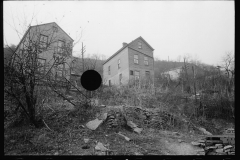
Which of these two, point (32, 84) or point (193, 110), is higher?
point (32, 84)

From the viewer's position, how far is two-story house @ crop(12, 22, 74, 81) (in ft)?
15.8

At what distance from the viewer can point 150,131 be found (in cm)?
657

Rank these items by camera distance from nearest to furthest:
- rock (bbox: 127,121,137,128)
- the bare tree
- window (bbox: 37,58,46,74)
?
the bare tree < window (bbox: 37,58,46,74) < rock (bbox: 127,121,137,128)

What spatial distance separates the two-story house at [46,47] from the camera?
15.8ft

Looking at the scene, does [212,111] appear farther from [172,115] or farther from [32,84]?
[32,84]

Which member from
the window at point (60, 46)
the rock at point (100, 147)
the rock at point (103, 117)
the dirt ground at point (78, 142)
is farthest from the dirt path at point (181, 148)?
the window at point (60, 46)

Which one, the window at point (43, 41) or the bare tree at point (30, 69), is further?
the window at point (43, 41)

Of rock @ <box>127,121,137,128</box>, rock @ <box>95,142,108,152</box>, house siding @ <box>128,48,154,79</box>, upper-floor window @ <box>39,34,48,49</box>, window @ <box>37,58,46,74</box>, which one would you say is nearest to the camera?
rock @ <box>95,142,108,152</box>

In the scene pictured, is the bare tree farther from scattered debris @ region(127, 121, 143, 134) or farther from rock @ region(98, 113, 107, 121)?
scattered debris @ region(127, 121, 143, 134)

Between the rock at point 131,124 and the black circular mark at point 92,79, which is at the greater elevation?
the black circular mark at point 92,79

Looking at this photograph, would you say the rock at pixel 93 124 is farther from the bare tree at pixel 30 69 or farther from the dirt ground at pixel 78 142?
the bare tree at pixel 30 69

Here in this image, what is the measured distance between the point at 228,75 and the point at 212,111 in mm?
2507

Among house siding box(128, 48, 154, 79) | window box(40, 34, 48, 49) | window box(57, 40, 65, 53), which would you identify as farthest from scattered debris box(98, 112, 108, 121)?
house siding box(128, 48, 154, 79)
